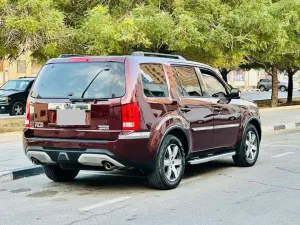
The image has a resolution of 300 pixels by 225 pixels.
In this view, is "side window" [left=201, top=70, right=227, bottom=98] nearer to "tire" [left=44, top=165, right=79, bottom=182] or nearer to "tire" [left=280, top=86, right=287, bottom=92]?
"tire" [left=44, top=165, right=79, bottom=182]

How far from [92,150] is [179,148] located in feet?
4.40

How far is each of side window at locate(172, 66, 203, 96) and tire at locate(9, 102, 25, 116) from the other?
49.1 feet

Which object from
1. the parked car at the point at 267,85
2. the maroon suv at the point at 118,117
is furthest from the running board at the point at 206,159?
the parked car at the point at 267,85

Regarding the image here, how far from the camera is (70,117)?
6.95m

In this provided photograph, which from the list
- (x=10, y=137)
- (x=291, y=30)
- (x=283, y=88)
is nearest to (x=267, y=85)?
(x=283, y=88)

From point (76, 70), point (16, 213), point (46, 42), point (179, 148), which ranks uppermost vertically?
point (46, 42)

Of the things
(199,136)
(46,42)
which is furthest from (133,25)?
(199,136)

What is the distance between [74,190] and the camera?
746 centimetres

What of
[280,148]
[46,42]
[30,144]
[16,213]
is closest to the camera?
[16,213]

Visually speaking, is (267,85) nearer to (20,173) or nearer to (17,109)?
(17,109)

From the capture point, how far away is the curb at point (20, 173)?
8336 millimetres

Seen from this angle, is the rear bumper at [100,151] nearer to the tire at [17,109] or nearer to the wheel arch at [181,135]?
the wheel arch at [181,135]

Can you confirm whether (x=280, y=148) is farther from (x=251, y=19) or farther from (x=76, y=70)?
(x=76, y=70)

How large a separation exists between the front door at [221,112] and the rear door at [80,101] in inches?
77.0
